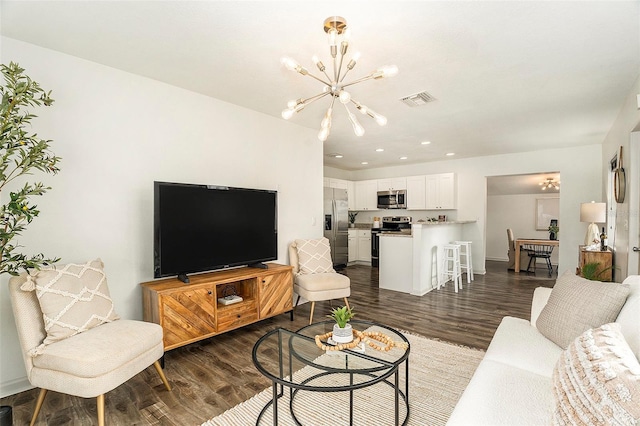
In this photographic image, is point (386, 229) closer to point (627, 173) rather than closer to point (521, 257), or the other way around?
point (521, 257)

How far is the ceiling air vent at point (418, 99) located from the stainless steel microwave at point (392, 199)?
405cm

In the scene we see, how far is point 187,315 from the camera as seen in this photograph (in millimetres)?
2678

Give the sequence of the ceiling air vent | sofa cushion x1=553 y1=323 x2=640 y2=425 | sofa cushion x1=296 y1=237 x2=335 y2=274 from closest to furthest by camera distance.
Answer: sofa cushion x1=553 y1=323 x2=640 y2=425
the ceiling air vent
sofa cushion x1=296 y1=237 x2=335 y2=274

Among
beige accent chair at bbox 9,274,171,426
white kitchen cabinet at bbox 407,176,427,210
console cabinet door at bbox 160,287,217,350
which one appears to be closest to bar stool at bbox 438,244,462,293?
white kitchen cabinet at bbox 407,176,427,210

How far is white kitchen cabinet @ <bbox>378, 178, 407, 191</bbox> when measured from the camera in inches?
291

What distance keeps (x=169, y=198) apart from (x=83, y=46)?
130cm

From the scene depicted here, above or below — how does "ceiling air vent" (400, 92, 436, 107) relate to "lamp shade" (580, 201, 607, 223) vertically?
above

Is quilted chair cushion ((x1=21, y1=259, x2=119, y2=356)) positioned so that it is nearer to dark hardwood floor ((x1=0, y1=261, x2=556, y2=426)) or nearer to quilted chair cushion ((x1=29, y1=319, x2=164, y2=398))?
quilted chair cushion ((x1=29, y1=319, x2=164, y2=398))

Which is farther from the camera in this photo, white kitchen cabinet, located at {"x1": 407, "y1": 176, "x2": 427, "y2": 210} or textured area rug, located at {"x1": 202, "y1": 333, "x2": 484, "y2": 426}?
white kitchen cabinet, located at {"x1": 407, "y1": 176, "x2": 427, "y2": 210}

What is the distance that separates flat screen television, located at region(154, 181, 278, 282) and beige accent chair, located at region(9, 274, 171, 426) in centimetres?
78

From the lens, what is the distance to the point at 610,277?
3629 millimetres

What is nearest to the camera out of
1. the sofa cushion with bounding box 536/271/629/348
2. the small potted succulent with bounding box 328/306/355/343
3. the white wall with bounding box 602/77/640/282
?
the sofa cushion with bounding box 536/271/629/348

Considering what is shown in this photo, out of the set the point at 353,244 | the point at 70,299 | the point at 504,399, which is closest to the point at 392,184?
the point at 353,244

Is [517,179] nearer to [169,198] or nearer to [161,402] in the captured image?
[169,198]
